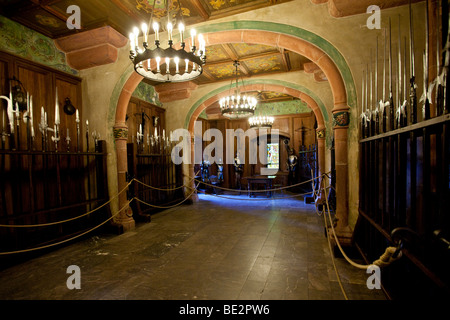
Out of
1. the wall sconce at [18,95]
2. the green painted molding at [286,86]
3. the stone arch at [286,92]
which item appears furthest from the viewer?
the stone arch at [286,92]

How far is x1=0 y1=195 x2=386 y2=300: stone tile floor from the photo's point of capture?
227 cm

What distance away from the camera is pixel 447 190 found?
4.06ft

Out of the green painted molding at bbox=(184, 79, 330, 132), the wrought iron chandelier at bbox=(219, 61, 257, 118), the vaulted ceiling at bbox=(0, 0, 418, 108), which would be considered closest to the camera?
the vaulted ceiling at bbox=(0, 0, 418, 108)

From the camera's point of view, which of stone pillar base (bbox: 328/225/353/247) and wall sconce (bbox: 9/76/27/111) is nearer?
stone pillar base (bbox: 328/225/353/247)

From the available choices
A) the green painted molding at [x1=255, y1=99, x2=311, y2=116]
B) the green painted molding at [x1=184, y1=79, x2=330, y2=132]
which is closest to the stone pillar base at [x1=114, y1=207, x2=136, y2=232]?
the green painted molding at [x1=184, y1=79, x2=330, y2=132]

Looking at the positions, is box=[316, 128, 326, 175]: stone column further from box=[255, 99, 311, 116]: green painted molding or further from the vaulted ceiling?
the vaulted ceiling

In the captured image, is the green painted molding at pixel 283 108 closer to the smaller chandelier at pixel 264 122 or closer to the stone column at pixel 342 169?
the smaller chandelier at pixel 264 122

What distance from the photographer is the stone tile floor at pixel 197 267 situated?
2271 millimetres

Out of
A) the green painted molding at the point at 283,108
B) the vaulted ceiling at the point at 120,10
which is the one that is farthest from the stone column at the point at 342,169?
the green painted molding at the point at 283,108

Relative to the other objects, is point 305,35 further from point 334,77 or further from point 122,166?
point 122,166

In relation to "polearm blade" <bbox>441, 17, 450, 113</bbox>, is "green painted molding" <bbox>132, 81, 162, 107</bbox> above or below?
above
